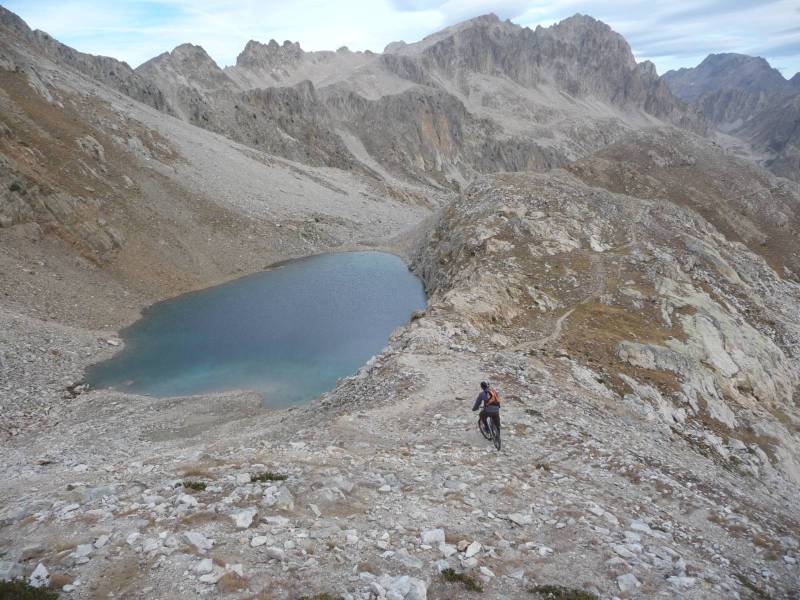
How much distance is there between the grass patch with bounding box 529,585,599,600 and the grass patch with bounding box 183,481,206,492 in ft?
26.8

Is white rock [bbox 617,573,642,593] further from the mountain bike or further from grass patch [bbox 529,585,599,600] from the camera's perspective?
the mountain bike

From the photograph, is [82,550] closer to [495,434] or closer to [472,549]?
[472,549]

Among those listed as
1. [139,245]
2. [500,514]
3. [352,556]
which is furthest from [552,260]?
[139,245]

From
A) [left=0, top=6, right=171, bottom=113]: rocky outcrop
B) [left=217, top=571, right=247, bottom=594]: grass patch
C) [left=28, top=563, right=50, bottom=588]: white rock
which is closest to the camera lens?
[left=28, top=563, right=50, bottom=588]: white rock

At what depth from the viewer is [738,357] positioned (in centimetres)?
3556

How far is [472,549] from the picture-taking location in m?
11.6

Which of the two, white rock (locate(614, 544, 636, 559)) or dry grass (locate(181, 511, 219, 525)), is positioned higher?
dry grass (locate(181, 511, 219, 525))

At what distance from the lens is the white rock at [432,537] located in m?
11.8

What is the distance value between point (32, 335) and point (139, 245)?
2305cm

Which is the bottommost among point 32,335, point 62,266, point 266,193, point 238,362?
point 238,362

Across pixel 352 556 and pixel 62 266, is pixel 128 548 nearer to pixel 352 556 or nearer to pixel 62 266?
pixel 352 556

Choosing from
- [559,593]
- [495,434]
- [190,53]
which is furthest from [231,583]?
[190,53]

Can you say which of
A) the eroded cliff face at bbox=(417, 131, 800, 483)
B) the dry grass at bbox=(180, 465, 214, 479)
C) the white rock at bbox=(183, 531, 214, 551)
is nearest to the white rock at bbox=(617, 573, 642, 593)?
the white rock at bbox=(183, 531, 214, 551)

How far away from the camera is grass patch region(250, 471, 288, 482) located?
13891 mm
